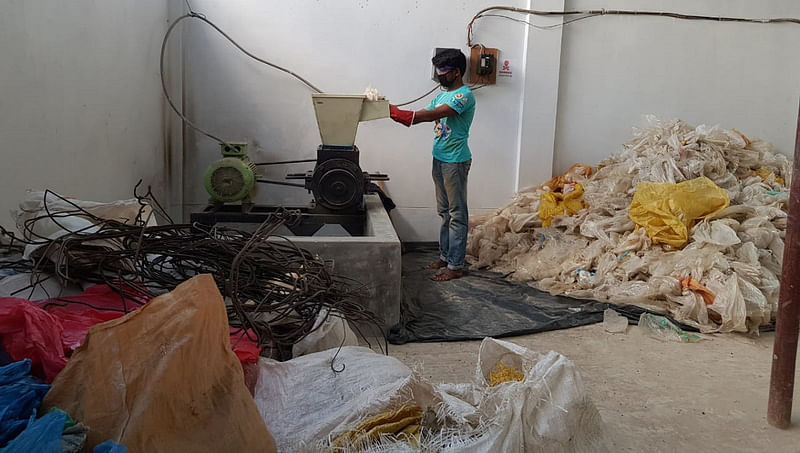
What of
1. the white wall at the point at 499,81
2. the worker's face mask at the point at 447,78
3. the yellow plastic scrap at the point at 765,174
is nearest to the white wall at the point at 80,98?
the white wall at the point at 499,81

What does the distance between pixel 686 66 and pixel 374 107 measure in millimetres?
3552

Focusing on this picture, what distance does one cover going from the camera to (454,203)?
4.97m

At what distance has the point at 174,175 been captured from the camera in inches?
228

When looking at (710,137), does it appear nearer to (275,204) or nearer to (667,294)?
(667,294)

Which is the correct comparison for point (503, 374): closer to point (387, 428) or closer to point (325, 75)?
point (387, 428)

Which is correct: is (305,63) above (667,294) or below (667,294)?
above

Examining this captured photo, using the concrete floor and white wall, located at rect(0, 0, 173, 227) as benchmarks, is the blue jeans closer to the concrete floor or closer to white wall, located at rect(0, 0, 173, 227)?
the concrete floor

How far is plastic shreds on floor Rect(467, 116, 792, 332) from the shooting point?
13.6 ft

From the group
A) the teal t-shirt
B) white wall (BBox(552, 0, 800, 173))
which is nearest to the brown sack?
the teal t-shirt

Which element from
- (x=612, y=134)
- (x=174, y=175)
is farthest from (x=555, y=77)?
(x=174, y=175)

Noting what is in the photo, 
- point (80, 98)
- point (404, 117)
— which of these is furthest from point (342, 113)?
point (80, 98)

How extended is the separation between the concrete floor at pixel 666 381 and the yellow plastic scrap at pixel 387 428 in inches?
39.5

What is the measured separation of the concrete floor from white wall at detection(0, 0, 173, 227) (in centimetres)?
214

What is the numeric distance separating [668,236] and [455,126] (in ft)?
5.77
